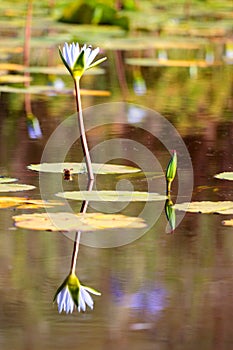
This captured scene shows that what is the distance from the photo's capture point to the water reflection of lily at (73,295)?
2.11 meters

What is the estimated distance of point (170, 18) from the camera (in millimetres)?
9570

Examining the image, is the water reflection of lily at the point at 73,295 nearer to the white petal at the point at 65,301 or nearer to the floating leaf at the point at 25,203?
the white petal at the point at 65,301

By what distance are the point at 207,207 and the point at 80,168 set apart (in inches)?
21.0

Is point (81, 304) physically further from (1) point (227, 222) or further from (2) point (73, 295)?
(1) point (227, 222)

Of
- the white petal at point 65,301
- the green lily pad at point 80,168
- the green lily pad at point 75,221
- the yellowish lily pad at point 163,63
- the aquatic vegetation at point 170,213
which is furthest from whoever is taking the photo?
the yellowish lily pad at point 163,63

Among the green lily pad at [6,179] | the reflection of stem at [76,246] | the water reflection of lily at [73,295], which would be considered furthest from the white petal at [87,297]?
the green lily pad at [6,179]

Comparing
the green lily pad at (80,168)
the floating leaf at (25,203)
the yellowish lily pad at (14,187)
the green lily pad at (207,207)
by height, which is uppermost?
the floating leaf at (25,203)

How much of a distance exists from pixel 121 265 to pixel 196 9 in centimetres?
893

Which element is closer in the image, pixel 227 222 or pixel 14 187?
pixel 227 222

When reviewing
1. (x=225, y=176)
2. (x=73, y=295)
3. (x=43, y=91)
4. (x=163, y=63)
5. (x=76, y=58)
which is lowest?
(x=163, y=63)

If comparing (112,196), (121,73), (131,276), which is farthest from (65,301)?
(121,73)

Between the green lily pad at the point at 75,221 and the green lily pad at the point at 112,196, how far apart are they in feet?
0.50

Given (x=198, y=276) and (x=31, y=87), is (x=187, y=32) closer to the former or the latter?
(x=31, y=87)

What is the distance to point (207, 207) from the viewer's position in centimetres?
286
